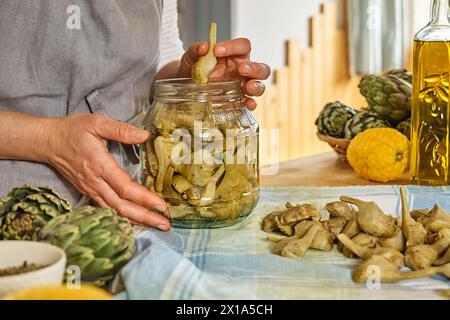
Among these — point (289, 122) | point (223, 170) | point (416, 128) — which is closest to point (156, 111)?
point (223, 170)

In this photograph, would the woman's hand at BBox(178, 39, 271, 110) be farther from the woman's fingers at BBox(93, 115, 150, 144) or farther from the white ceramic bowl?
the white ceramic bowl

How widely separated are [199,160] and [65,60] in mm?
299

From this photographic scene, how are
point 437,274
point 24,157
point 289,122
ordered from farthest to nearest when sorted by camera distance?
point 289,122
point 24,157
point 437,274

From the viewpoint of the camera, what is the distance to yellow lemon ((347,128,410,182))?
1.38 metres

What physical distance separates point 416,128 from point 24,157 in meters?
0.70

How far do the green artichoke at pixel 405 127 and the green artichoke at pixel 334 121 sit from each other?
117mm

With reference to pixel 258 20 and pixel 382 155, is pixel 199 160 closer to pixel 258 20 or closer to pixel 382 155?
pixel 382 155

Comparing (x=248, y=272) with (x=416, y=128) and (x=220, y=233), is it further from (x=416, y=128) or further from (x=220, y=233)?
(x=416, y=128)

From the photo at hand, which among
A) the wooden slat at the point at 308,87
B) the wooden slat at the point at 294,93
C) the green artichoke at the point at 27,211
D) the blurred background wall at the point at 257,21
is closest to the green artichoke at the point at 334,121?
the green artichoke at the point at 27,211

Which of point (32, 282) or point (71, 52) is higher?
point (71, 52)

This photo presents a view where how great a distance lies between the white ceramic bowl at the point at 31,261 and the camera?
0.68 meters

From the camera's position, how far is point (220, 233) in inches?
40.8

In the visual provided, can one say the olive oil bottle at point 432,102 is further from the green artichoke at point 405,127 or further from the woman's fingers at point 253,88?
the woman's fingers at point 253,88
